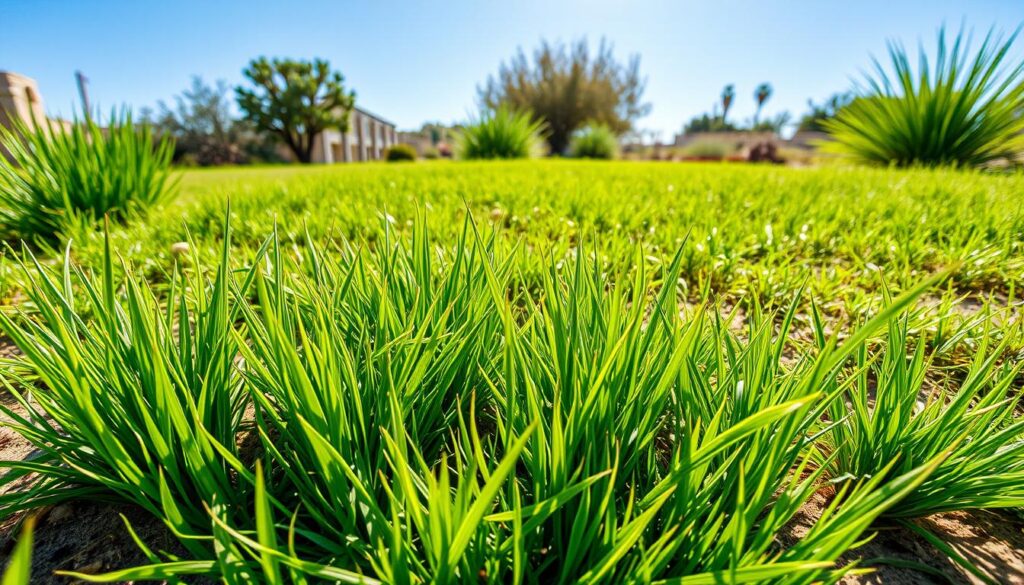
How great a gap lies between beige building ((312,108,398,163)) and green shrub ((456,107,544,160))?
20.2 m

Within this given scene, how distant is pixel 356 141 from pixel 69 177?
35.8 m

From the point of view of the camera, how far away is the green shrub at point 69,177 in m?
2.16

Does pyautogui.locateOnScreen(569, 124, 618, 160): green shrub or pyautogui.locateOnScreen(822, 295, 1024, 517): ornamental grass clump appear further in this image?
pyautogui.locateOnScreen(569, 124, 618, 160): green shrub

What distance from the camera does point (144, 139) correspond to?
2.87 m

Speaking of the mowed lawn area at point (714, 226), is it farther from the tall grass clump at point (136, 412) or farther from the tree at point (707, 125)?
the tree at point (707, 125)

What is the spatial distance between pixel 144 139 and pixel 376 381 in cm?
320

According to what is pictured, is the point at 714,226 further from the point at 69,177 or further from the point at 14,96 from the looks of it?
the point at 14,96

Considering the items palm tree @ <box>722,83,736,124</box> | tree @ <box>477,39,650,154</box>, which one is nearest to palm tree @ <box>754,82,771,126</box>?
palm tree @ <box>722,83,736,124</box>

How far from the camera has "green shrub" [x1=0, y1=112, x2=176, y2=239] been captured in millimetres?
2164

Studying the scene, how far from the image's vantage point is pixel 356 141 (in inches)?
1373

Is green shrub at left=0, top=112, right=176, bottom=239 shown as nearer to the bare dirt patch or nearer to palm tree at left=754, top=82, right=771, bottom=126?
the bare dirt patch

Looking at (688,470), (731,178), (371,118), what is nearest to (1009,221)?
(731,178)

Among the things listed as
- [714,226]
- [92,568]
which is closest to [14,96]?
[92,568]

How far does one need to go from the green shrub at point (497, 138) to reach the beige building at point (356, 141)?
20.2m
